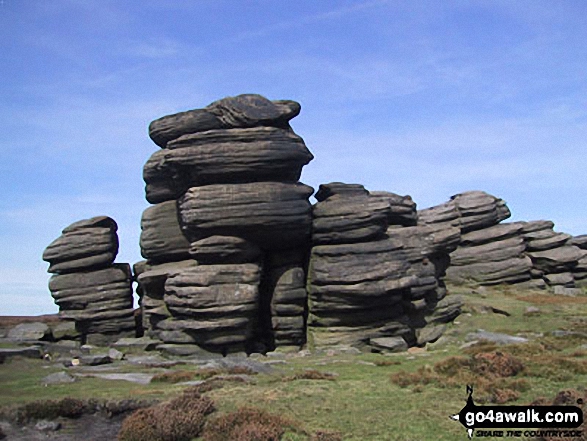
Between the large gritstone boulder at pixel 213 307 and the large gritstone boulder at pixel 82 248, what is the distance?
1080 cm

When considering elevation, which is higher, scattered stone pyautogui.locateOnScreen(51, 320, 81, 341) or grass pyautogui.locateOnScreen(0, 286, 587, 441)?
scattered stone pyautogui.locateOnScreen(51, 320, 81, 341)

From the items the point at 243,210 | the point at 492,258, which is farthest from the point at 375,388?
the point at 492,258

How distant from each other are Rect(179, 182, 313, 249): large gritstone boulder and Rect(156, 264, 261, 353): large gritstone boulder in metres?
2.99

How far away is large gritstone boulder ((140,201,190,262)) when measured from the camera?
158ft

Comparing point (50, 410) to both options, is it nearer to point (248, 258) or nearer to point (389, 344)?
point (248, 258)

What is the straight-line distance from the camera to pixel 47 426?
1900 centimetres

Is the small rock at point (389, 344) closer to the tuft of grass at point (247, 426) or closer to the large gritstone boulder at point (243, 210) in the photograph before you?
the large gritstone boulder at point (243, 210)

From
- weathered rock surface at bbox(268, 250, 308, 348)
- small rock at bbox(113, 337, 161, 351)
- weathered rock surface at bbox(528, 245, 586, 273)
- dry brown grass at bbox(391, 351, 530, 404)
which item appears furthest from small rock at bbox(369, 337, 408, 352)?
weathered rock surface at bbox(528, 245, 586, 273)

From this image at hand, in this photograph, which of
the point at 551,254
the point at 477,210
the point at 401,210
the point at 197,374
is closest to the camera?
the point at 197,374

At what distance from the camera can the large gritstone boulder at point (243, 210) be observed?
42656mm

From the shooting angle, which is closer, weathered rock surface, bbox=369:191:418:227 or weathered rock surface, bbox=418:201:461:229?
weathered rock surface, bbox=369:191:418:227

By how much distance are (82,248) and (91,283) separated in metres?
3.26

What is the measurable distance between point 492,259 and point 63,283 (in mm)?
47927

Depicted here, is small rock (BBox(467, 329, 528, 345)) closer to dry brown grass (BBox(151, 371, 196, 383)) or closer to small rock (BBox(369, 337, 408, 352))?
small rock (BBox(369, 337, 408, 352))
